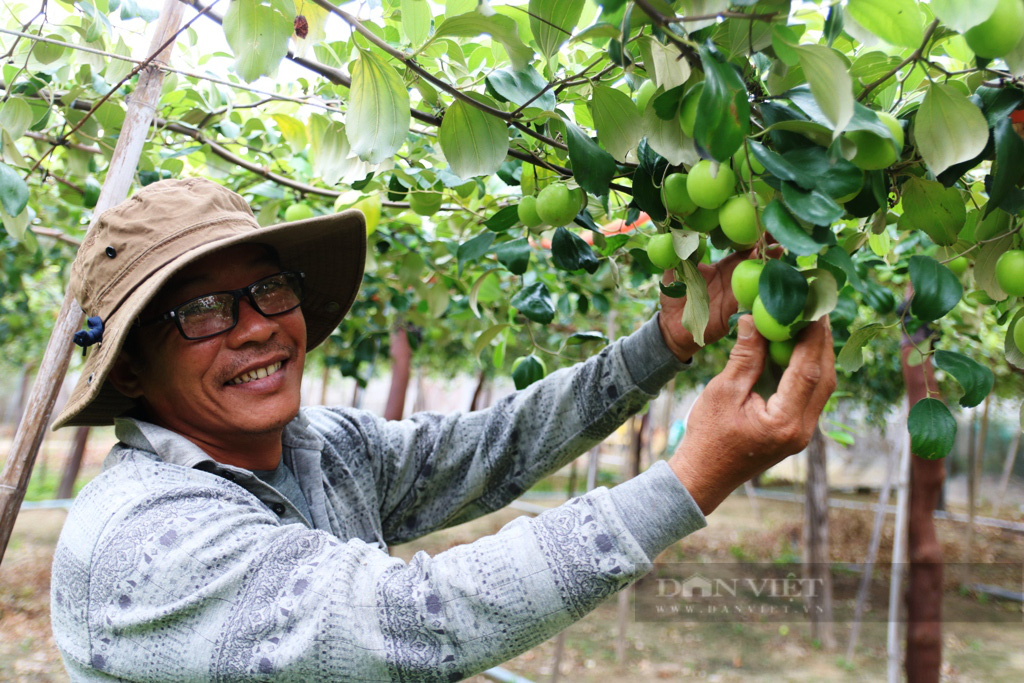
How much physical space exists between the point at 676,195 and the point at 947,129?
235 mm

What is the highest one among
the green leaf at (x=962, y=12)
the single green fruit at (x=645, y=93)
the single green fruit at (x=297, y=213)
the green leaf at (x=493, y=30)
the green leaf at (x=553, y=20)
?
the single green fruit at (x=297, y=213)

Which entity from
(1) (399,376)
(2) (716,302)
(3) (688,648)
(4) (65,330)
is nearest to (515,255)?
(2) (716,302)

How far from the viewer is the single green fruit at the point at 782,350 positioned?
0.76 m

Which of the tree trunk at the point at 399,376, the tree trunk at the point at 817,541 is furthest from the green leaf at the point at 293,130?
the tree trunk at the point at 817,541

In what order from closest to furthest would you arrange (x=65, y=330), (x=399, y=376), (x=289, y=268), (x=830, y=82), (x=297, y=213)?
(x=830, y=82)
(x=65, y=330)
(x=289, y=268)
(x=297, y=213)
(x=399, y=376)

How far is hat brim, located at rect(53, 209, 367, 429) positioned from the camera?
0.99 m

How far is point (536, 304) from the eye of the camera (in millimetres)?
1261

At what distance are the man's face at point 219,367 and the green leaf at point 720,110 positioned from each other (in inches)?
31.5

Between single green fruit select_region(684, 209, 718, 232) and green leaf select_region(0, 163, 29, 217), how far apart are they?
2.94 feet

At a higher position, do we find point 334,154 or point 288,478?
point 334,154

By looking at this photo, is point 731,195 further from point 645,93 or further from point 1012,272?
point 1012,272

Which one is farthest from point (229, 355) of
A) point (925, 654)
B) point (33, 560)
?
point (33, 560)

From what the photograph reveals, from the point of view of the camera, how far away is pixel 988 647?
525cm

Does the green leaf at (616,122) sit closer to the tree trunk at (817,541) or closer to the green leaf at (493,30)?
the green leaf at (493,30)
